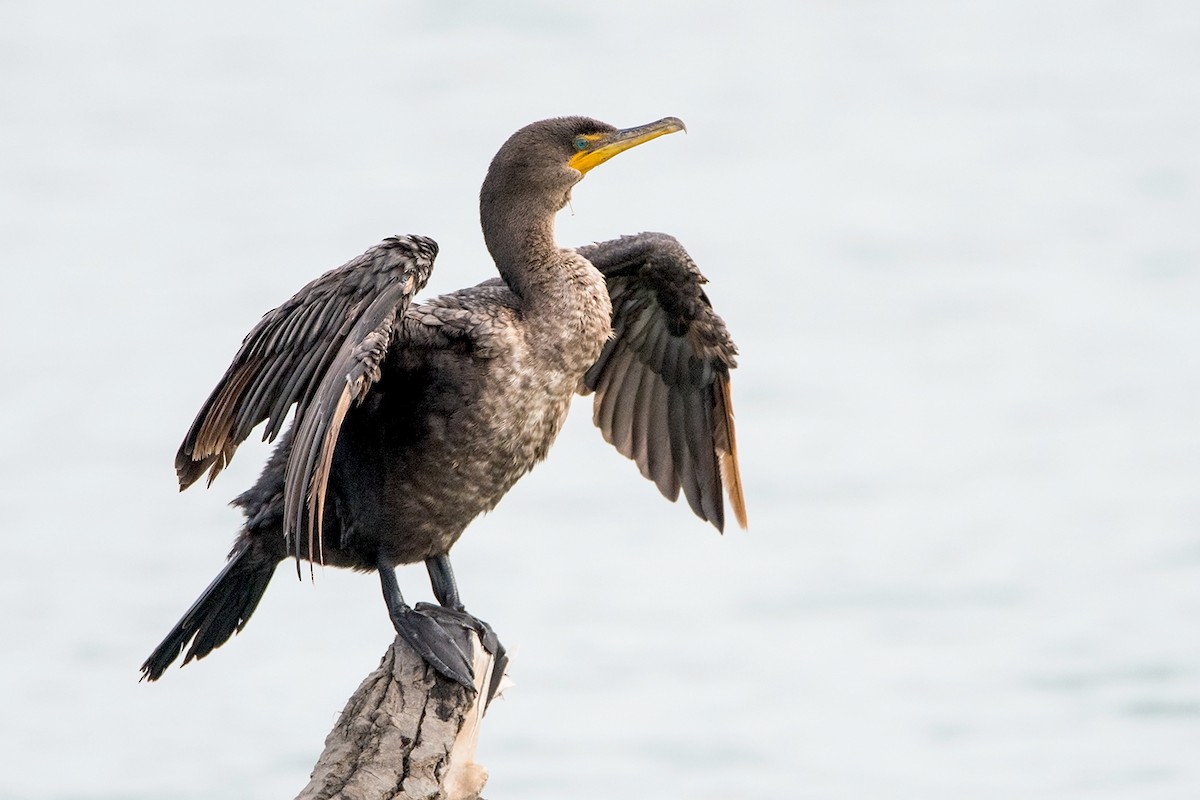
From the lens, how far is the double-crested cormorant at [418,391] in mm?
5145

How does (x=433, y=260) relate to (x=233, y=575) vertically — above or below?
above

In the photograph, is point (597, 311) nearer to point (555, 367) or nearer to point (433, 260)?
point (555, 367)

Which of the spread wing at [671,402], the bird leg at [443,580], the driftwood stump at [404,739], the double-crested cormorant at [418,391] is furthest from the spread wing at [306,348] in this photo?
the spread wing at [671,402]

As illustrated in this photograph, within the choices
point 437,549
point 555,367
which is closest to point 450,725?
point 437,549

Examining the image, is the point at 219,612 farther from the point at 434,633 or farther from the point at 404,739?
the point at 404,739

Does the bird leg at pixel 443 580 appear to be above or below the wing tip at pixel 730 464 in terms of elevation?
below

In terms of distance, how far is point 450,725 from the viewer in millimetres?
4988

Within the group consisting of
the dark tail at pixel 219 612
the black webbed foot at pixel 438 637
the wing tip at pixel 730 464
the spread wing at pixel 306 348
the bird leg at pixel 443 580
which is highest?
the wing tip at pixel 730 464

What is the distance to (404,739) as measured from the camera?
4.90 m

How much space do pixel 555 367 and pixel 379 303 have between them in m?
0.67

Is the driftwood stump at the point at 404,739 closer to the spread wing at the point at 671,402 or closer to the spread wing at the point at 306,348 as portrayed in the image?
the spread wing at the point at 306,348

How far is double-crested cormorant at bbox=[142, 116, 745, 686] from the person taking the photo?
5.14 metres

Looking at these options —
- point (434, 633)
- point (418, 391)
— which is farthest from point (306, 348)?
point (434, 633)

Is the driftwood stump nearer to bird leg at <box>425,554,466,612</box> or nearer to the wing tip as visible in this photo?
bird leg at <box>425,554,466,612</box>
